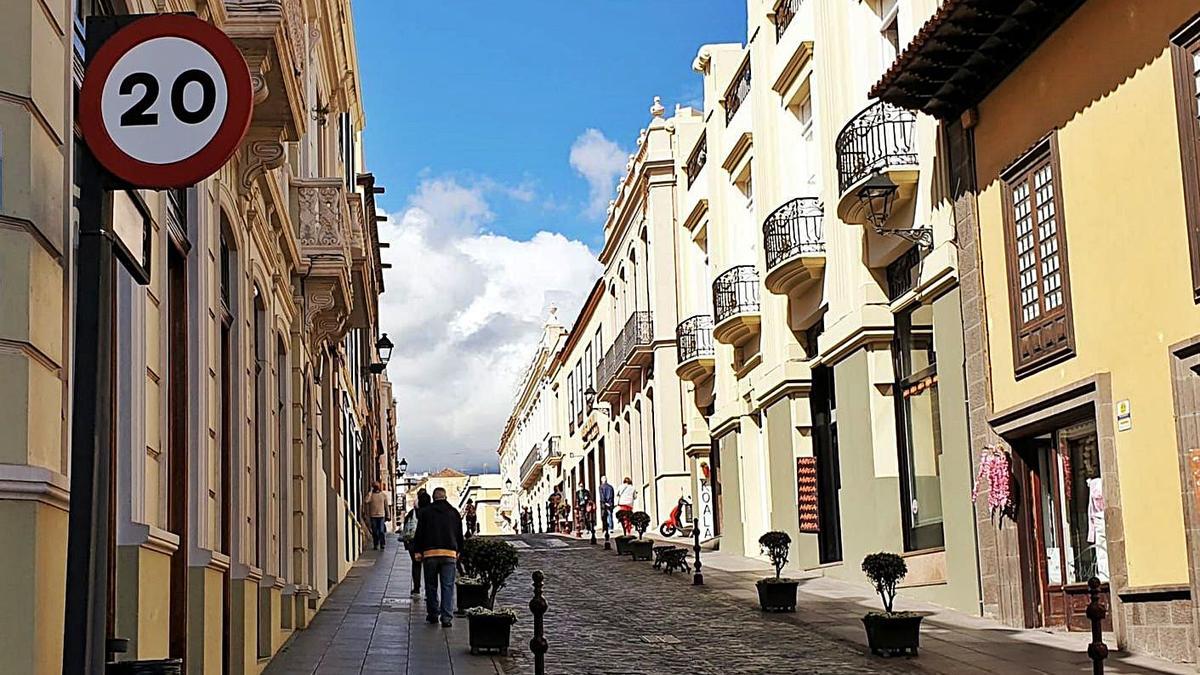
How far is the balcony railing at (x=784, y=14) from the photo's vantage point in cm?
2748

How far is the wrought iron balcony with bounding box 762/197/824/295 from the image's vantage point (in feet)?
85.8

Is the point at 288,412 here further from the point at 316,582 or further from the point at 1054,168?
the point at 1054,168

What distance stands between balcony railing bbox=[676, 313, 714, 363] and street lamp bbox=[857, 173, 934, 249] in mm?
15339

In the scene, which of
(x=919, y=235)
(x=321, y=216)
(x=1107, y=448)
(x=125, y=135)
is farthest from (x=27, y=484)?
(x=919, y=235)

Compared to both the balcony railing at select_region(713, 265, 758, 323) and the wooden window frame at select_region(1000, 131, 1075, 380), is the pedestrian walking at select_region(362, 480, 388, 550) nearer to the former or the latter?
the balcony railing at select_region(713, 265, 758, 323)

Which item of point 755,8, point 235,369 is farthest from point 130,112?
point 755,8

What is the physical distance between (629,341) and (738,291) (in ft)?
49.7

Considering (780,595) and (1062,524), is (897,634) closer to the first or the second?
(1062,524)

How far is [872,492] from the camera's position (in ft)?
78.0

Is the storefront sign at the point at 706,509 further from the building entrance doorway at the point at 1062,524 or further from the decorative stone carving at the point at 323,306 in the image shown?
the building entrance doorway at the point at 1062,524

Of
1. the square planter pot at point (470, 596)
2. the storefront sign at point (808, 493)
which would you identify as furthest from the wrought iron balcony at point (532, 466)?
the square planter pot at point (470, 596)

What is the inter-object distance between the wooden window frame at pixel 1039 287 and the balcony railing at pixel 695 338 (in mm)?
18885

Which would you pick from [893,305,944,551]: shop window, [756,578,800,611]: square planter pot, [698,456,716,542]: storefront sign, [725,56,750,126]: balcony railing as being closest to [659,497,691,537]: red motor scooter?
[698,456,716,542]: storefront sign

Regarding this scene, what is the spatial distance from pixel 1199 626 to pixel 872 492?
9622mm
